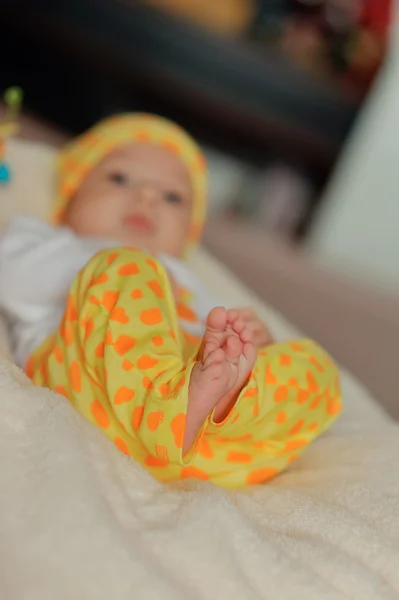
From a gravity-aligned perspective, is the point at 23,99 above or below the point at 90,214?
below

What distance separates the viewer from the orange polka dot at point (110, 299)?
937mm

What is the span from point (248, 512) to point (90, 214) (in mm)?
676

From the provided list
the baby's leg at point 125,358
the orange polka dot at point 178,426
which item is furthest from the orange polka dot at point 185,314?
the orange polka dot at point 178,426

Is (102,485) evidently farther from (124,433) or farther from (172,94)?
(172,94)

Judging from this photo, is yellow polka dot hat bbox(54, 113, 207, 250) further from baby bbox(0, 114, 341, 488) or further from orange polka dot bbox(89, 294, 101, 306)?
orange polka dot bbox(89, 294, 101, 306)

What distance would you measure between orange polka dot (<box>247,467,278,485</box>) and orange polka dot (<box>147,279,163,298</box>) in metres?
0.27

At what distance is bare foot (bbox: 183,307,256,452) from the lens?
820mm

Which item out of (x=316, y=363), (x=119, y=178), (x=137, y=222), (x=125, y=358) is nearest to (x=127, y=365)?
(x=125, y=358)

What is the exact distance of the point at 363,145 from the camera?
7.51ft

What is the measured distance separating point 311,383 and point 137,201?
521mm

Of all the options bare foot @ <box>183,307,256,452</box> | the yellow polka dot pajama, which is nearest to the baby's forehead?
the yellow polka dot pajama

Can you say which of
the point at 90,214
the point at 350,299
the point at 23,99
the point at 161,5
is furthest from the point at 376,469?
the point at 23,99

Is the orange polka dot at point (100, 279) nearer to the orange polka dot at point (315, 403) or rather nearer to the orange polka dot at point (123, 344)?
the orange polka dot at point (123, 344)

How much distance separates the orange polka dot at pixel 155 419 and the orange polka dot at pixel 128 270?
225 mm
